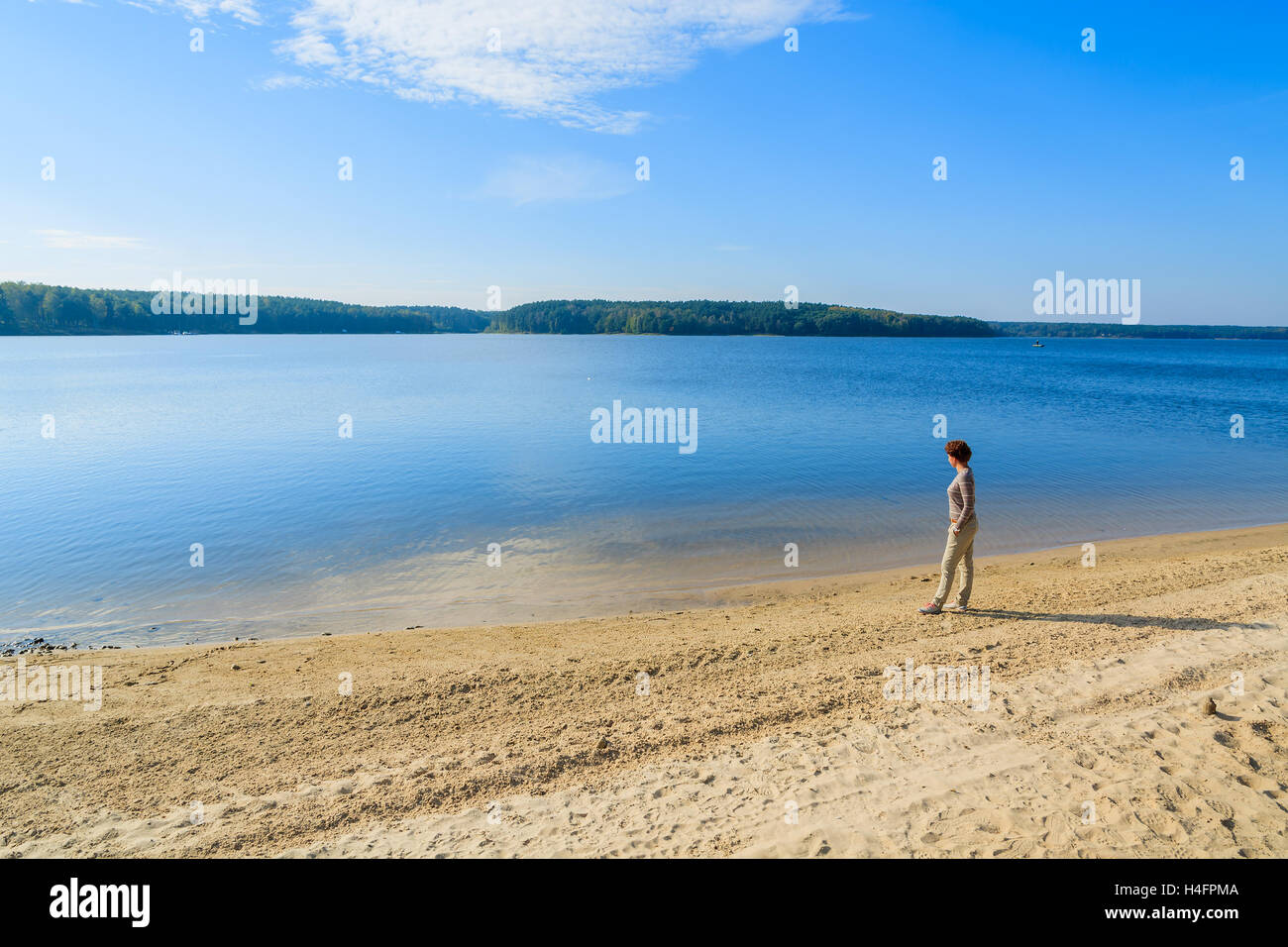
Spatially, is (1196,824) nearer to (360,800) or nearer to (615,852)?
(615,852)

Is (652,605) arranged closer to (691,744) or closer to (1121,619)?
(691,744)

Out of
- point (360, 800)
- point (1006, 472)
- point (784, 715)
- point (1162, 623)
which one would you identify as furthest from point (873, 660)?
point (1006, 472)

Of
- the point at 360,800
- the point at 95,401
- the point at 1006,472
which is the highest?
the point at 95,401

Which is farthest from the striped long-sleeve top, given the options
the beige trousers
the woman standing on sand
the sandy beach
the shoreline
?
the shoreline

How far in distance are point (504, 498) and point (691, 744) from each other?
14244 millimetres

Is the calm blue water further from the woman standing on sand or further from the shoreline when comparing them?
the woman standing on sand

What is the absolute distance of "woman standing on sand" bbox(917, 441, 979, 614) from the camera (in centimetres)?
941

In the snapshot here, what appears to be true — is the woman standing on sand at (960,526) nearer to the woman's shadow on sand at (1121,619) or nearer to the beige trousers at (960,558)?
the beige trousers at (960,558)

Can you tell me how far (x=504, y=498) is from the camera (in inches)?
772

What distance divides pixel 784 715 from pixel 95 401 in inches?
1970

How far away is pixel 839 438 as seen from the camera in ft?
97.4

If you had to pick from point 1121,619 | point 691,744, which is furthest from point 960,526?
point 691,744

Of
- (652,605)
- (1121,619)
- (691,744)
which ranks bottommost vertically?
(652,605)
